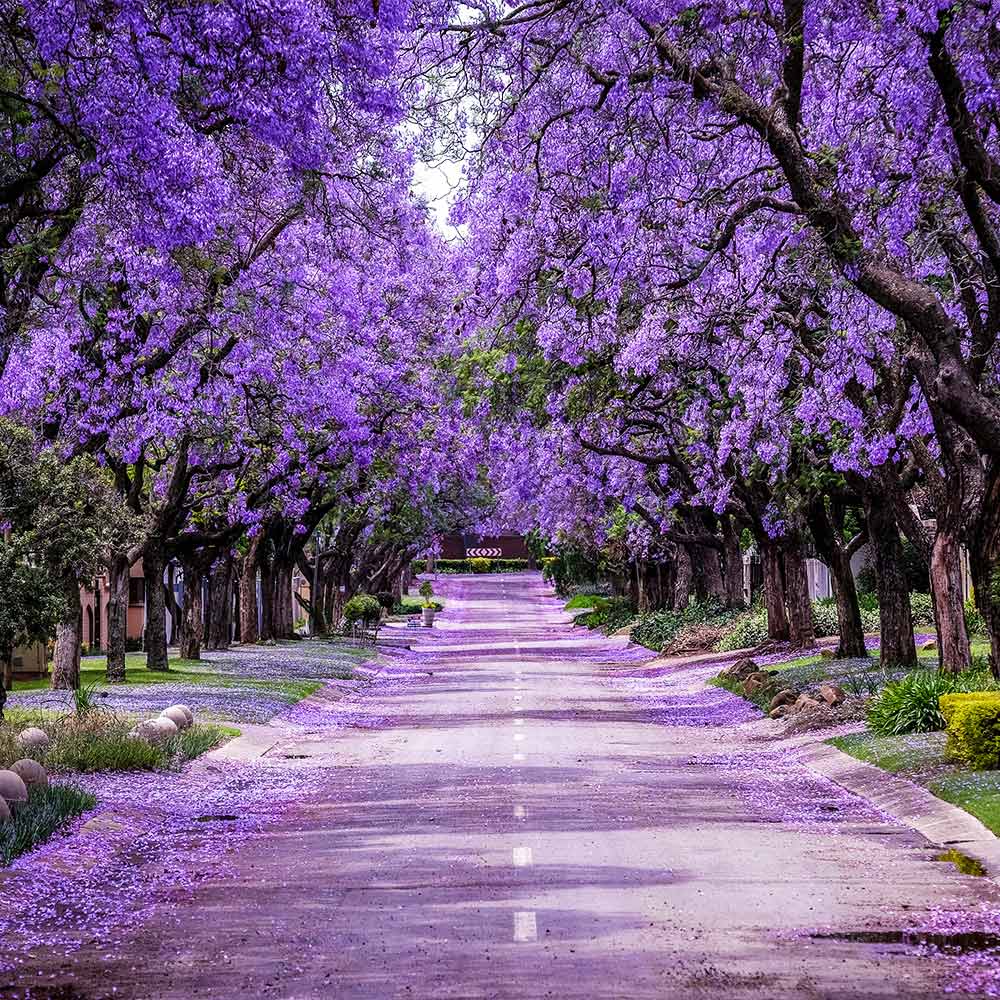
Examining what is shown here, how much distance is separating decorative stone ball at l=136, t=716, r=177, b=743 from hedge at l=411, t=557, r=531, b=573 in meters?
120

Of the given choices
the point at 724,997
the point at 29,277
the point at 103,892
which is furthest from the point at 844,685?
the point at 724,997

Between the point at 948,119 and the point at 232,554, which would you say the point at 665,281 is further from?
the point at 232,554

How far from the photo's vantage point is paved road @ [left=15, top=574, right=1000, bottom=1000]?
896 centimetres

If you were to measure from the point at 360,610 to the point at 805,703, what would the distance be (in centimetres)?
4110

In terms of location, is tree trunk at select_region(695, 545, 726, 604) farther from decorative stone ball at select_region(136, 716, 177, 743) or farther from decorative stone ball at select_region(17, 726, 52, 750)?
decorative stone ball at select_region(17, 726, 52, 750)

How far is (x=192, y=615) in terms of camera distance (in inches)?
1870

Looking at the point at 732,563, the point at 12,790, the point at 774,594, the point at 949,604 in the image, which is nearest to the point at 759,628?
the point at 774,594

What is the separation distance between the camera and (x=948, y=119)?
1609 cm

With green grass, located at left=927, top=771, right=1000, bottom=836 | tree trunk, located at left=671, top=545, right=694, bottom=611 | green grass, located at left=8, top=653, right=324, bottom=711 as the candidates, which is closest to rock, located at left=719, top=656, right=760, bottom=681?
green grass, located at left=8, top=653, right=324, bottom=711

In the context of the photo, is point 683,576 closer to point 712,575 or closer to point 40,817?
point 712,575

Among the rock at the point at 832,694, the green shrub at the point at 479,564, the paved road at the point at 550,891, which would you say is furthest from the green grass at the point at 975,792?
the green shrub at the point at 479,564

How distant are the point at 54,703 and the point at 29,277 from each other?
11.1 m

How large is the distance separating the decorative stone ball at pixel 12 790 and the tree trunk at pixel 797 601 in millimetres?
25819

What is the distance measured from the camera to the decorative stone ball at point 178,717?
23216mm
